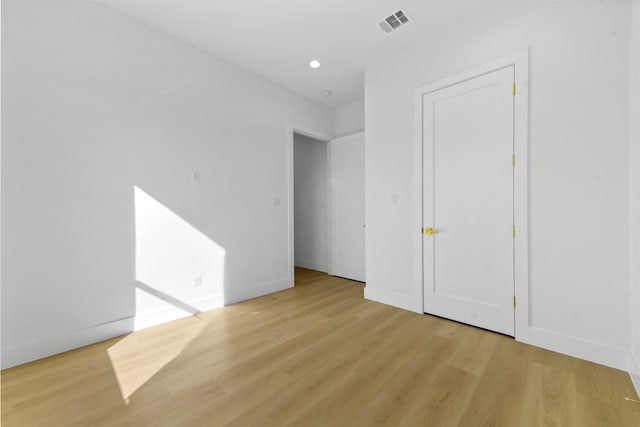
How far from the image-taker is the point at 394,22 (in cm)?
260

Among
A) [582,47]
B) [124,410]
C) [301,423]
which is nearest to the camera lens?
[301,423]

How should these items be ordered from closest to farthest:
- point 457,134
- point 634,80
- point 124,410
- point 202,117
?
point 124,410
point 634,80
point 457,134
point 202,117

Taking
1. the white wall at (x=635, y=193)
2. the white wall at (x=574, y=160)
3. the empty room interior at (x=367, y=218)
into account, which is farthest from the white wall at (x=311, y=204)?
the white wall at (x=635, y=193)

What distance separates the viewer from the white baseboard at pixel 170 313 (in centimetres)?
257

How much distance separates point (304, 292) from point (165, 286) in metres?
1.73

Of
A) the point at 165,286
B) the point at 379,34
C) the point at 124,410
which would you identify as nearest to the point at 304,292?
the point at 165,286

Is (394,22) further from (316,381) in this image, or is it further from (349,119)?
(316,381)

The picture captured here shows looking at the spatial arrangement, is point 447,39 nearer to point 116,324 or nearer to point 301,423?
point 301,423

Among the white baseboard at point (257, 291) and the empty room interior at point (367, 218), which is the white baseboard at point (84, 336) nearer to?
the empty room interior at point (367, 218)

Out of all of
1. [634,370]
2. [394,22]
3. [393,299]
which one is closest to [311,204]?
[393,299]

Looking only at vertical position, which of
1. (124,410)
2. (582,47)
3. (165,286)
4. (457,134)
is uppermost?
(582,47)

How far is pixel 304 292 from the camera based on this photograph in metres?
3.70

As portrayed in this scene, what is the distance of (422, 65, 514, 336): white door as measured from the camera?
2369 millimetres

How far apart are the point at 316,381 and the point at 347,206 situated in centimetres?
296
